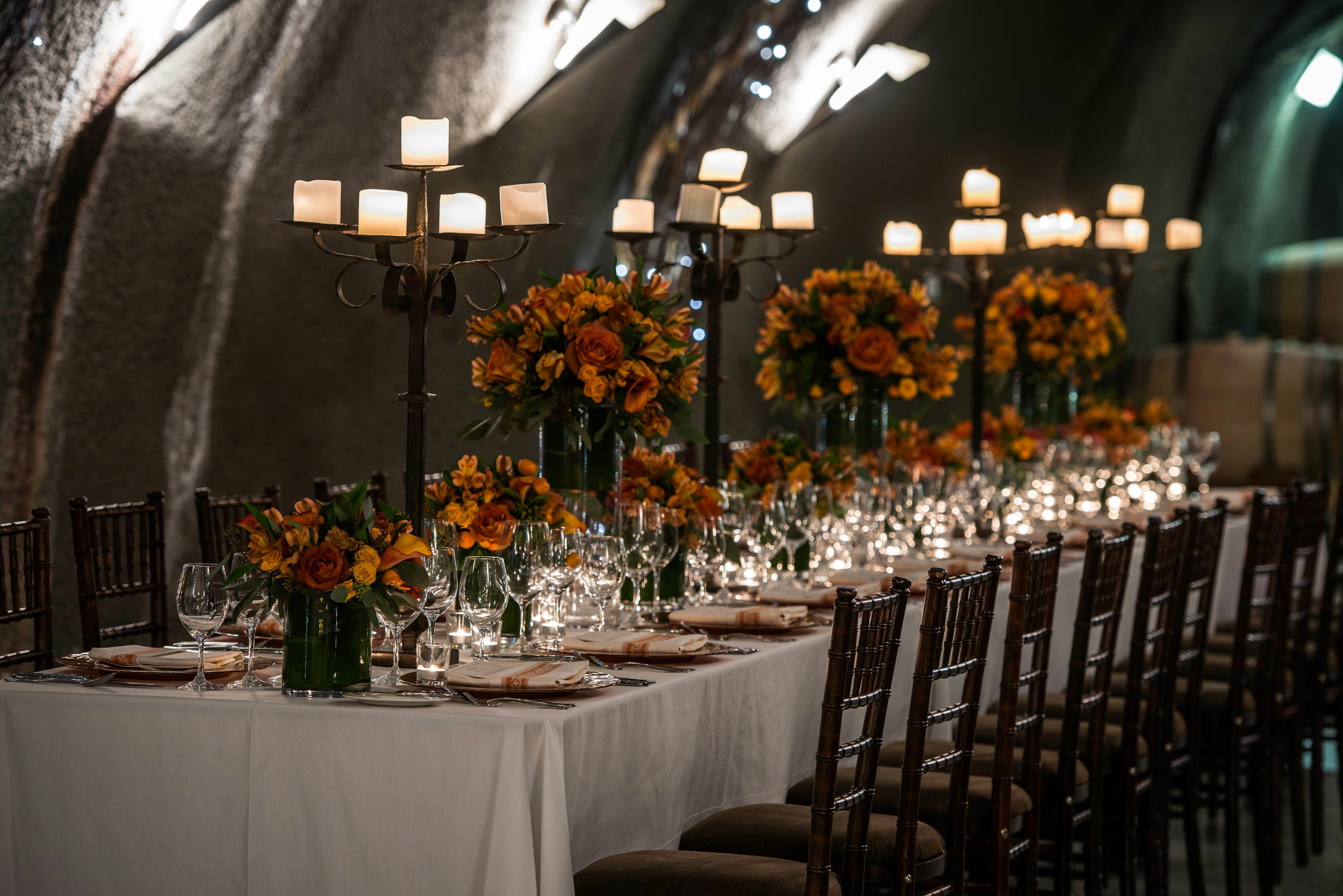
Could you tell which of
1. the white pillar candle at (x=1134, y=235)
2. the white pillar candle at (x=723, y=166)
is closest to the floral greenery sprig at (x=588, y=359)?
the white pillar candle at (x=723, y=166)

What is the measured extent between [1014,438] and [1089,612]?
2391 millimetres

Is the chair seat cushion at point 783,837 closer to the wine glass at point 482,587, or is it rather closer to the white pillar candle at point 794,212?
the wine glass at point 482,587

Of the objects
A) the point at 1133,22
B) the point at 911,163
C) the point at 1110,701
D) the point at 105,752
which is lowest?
the point at 1110,701

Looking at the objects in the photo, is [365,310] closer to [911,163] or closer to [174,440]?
[174,440]

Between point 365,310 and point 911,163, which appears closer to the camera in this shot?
point 365,310

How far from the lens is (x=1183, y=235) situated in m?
7.54

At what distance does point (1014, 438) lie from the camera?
18.6 feet

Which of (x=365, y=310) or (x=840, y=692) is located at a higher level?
(x=365, y=310)

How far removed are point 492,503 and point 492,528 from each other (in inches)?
3.3

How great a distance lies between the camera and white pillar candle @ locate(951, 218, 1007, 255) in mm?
5270

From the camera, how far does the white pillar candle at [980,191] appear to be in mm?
5348

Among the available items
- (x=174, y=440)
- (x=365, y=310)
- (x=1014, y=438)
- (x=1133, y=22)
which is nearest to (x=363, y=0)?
(x=365, y=310)

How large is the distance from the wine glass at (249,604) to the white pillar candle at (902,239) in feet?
11.1

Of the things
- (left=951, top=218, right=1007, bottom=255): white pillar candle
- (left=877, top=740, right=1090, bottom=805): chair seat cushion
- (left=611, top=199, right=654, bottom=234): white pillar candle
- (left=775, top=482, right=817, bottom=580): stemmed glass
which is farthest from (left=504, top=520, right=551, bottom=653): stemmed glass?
(left=951, top=218, right=1007, bottom=255): white pillar candle
